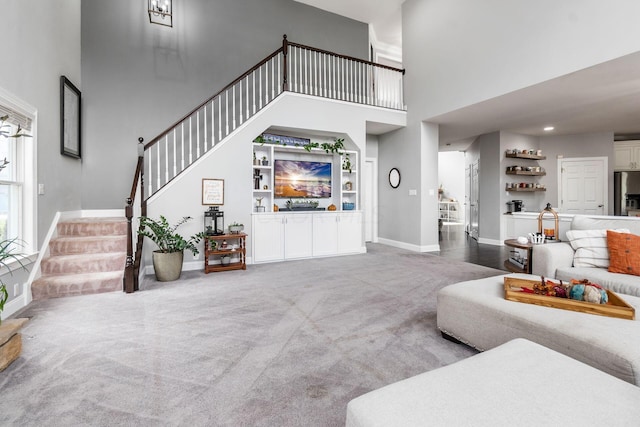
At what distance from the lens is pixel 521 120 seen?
6.23 meters

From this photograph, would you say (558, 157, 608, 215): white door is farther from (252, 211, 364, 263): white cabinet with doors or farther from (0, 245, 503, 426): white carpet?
(0, 245, 503, 426): white carpet

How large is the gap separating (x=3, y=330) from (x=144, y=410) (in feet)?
4.47

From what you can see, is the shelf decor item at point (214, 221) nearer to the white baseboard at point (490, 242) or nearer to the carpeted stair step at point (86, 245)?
the carpeted stair step at point (86, 245)

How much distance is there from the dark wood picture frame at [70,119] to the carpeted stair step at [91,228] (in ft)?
3.53

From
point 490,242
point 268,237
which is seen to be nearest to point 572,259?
point 268,237

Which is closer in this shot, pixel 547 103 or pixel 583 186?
pixel 547 103

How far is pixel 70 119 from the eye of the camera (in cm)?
468

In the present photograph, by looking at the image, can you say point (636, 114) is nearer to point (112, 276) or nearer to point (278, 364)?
point (278, 364)

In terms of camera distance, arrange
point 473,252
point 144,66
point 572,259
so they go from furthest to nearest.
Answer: point 473,252
point 144,66
point 572,259

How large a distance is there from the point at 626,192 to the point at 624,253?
6.59 metres

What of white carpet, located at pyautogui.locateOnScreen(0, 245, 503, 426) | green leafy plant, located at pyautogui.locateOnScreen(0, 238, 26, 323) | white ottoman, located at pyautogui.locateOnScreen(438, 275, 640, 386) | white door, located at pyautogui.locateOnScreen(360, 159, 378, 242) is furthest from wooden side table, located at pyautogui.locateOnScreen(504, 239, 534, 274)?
green leafy plant, located at pyautogui.locateOnScreen(0, 238, 26, 323)

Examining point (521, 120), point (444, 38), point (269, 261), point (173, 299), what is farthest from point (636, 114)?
point (173, 299)

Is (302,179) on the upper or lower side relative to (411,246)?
upper

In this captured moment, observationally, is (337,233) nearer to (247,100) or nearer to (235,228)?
(235,228)
